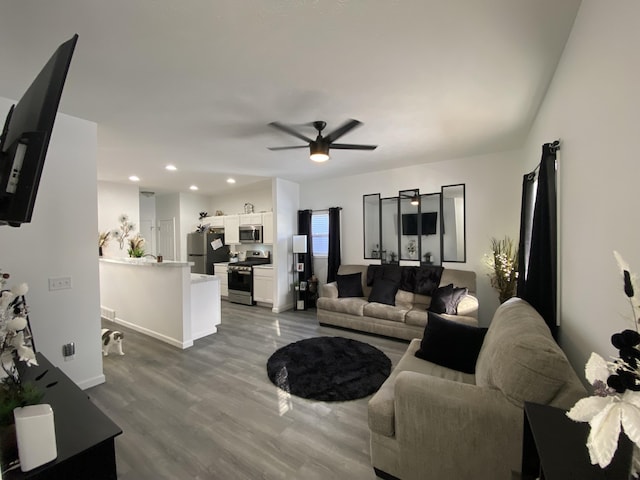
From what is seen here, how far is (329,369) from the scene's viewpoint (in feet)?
9.85

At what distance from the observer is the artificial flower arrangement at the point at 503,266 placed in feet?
11.8

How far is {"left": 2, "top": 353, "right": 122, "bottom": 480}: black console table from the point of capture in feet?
3.36

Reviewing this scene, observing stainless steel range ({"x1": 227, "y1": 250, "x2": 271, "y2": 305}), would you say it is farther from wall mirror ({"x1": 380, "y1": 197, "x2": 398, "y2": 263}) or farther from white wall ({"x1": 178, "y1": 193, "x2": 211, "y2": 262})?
wall mirror ({"x1": 380, "y1": 197, "x2": 398, "y2": 263})

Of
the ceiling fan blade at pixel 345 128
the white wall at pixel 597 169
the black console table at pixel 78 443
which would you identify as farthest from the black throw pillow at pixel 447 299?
the black console table at pixel 78 443

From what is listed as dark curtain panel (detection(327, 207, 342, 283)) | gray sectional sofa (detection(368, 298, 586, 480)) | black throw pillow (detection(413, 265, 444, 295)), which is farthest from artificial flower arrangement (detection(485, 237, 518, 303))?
dark curtain panel (detection(327, 207, 342, 283))

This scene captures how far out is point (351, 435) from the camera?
2045 millimetres

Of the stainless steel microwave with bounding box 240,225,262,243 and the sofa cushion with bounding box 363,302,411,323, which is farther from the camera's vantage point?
the stainless steel microwave with bounding box 240,225,262,243

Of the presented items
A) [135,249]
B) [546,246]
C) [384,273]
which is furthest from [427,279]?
[135,249]

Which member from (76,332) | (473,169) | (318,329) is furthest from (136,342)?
(473,169)

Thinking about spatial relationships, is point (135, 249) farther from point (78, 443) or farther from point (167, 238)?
point (78, 443)

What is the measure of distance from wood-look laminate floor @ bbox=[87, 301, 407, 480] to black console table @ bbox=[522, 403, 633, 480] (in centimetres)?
127

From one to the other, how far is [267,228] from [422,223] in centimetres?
331

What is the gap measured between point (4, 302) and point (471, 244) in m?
4.84

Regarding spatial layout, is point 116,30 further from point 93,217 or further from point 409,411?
point 409,411
